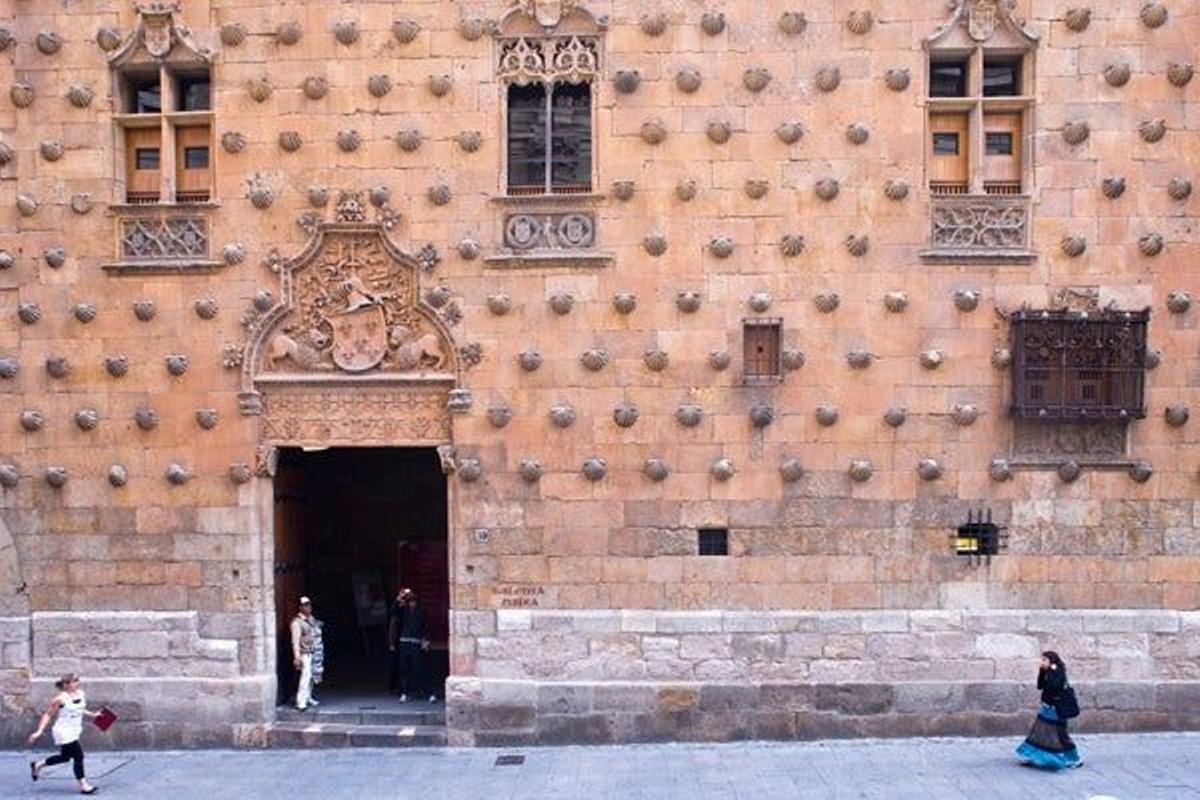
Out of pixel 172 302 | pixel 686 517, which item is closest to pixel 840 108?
pixel 686 517

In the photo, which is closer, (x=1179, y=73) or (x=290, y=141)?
(x=1179, y=73)

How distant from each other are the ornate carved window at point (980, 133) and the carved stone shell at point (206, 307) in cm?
778

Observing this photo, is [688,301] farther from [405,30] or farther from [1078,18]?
[1078,18]

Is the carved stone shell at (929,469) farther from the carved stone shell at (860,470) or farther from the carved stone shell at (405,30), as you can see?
the carved stone shell at (405,30)

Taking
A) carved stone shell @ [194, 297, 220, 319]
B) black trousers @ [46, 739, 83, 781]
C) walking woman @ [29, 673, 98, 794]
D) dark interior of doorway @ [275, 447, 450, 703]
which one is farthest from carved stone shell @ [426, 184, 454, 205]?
black trousers @ [46, 739, 83, 781]

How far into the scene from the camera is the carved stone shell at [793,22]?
10898 millimetres

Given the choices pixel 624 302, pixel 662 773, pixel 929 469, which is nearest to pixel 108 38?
pixel 624 302

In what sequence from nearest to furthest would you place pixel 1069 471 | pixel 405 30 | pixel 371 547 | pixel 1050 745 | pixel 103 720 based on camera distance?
pixel 1050 745, pixel 103 720, pixel 1069 471, pixel 405 30, pixel 371 547

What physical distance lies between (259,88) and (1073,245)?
8961 mm

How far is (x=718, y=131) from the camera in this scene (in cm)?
1095

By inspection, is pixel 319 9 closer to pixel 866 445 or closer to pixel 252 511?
pixel 252 511

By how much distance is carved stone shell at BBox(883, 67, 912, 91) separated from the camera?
10.8 meters

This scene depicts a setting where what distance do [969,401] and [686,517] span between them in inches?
130

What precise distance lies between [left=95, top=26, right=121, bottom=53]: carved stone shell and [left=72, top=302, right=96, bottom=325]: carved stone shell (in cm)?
283
